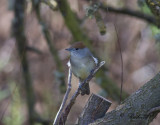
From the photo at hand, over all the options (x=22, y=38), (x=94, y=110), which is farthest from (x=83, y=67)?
(x=22, y=38)

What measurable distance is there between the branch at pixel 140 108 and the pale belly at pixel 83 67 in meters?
0.75

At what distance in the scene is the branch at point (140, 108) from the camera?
5.57 feet

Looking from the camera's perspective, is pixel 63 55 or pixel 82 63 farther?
pixel 63 55

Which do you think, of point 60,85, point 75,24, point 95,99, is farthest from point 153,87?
point 60,85

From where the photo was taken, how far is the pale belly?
2.46 metres

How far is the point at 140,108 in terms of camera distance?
171 centimetres

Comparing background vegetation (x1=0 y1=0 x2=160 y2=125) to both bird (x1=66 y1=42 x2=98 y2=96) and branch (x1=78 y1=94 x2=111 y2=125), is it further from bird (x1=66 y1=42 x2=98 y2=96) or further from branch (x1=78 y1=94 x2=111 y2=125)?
branch (x1=78 y1=94 x2=111 y2=125)

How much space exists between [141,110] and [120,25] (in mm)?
3297

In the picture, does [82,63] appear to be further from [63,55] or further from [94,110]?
[63,55]

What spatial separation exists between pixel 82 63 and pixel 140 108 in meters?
Result: 0.84

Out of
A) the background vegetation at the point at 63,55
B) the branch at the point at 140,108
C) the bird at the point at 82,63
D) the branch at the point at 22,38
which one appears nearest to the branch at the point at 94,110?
the branch at the point at 140,108

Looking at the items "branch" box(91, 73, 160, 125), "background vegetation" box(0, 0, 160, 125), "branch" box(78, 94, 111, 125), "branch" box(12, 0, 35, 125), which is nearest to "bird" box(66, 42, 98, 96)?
"branch" box(78, 94, 111, 125)

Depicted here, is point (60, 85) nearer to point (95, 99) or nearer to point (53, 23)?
point (53, 23)

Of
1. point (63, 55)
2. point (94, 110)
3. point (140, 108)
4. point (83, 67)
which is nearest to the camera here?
point (140, 108)
